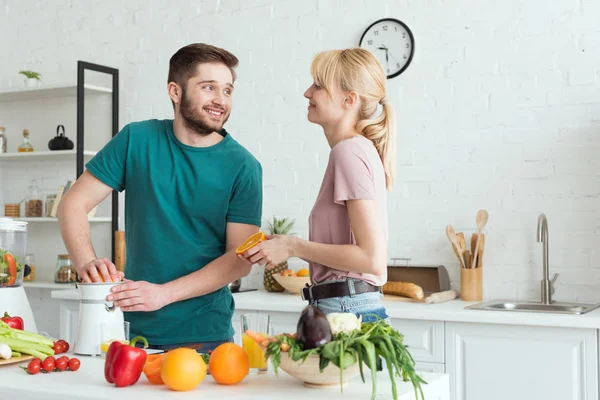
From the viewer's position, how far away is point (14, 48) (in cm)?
533

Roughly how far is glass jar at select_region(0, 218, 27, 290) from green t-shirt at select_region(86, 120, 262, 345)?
316 millimetres

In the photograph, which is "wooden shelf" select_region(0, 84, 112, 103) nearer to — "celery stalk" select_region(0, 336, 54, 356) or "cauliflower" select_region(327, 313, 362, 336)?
"celery stalk" select_region(0, 336, 54, 356)

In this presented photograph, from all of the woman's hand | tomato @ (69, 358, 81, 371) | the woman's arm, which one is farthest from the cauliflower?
tomato @ (69, 358, 81, 371)

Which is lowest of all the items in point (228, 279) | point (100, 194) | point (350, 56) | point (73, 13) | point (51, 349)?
point (51, 349)

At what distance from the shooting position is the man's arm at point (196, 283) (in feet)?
7.32

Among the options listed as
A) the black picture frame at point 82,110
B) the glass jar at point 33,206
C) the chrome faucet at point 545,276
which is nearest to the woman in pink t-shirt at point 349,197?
the chrome faucet at point 545,276

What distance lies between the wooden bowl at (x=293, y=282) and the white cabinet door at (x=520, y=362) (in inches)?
34.0

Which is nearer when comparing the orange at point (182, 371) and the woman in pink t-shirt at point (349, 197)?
the orange at point (182, 371)

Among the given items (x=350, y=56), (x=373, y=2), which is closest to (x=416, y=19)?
(x=373, y=2)

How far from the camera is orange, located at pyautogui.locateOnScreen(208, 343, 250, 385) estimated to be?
1.67 m

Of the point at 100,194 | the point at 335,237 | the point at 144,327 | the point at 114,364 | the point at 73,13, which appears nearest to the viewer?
the point at 114,364

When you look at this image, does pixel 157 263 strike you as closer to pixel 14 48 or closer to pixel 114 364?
pixel 114 364

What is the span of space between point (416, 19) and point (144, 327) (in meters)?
2.34

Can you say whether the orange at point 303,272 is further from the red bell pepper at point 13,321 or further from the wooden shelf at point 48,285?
the red bell pepper at point 13,321
